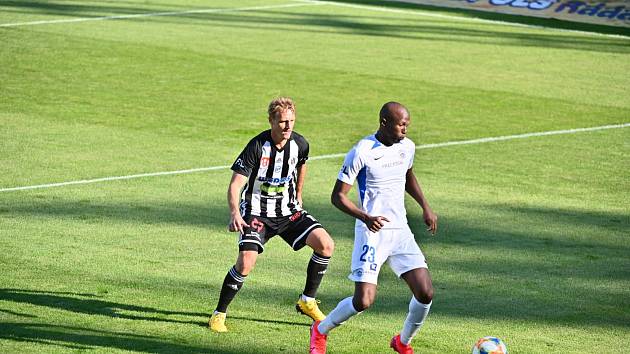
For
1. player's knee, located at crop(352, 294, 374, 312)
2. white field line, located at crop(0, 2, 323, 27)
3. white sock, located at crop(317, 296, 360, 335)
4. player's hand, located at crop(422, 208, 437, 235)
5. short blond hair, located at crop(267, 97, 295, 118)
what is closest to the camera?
player's knee, located at crop(352, 294, 374, 312)

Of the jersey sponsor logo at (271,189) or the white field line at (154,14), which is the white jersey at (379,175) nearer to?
the jersey sponsor logo at (271,189)

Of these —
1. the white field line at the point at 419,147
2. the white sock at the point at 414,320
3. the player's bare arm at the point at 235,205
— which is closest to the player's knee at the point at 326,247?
the player's bare arm at the point at 235,205

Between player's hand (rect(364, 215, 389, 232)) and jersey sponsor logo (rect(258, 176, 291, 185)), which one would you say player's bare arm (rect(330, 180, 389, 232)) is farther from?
jersey sponsor logo (rect(258, 176, 291, 185))

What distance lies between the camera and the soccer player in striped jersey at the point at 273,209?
10.2 meters

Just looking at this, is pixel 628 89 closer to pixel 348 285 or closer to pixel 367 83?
pixel 367 83

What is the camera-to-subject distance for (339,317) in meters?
9.53

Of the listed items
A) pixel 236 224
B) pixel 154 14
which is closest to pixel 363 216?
pixel 236 224

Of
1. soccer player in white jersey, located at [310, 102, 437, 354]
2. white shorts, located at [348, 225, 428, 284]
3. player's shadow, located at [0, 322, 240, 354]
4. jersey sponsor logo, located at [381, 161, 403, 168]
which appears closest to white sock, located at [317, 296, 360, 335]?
soccer player in white jersey, located at [310, 102, 437, 354]

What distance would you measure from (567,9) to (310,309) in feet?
76.6

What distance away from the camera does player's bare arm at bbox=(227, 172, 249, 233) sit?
31.9 feet

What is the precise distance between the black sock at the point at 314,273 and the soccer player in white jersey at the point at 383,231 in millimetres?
973

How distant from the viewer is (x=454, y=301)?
36.7ft

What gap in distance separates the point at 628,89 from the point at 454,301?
1313 cm

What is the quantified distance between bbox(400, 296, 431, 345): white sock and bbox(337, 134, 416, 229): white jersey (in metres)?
0.63
